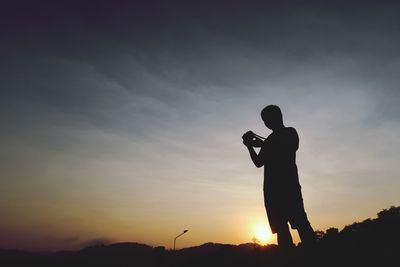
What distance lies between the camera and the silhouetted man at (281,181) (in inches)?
183

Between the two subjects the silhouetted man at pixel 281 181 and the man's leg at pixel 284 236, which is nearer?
the silhouetted man at pixel 281 181

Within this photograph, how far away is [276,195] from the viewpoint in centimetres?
486

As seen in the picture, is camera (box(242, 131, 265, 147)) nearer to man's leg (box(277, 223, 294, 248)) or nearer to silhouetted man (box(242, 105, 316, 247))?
silhouetted man (box(242, 105, 316, 247))

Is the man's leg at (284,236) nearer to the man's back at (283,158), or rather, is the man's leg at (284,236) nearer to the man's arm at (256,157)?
the man's back at (283,158)

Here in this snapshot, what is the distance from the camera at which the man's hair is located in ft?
17.1

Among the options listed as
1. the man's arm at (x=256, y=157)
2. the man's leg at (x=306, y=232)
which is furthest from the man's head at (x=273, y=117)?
the man's leg at (x=306, y=232)

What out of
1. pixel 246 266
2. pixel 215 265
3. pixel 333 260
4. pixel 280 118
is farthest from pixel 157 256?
pixel 280 118

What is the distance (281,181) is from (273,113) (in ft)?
3.94

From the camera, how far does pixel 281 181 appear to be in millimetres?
4836

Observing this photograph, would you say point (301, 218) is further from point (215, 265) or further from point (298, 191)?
point (215, 265)

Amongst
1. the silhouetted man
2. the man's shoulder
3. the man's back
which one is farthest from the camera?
the man's shoulder

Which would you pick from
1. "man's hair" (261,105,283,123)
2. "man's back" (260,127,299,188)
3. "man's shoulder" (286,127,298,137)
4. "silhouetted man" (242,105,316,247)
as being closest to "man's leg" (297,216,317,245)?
"silhouetted man" (242,105,316,247)

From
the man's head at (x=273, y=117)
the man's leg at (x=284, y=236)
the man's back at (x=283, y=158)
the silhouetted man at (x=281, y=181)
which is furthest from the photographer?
the man's head at (x=273, y=117)

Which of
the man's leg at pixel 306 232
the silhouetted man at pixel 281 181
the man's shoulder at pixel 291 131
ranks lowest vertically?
the man's leg at pixel 306 232
